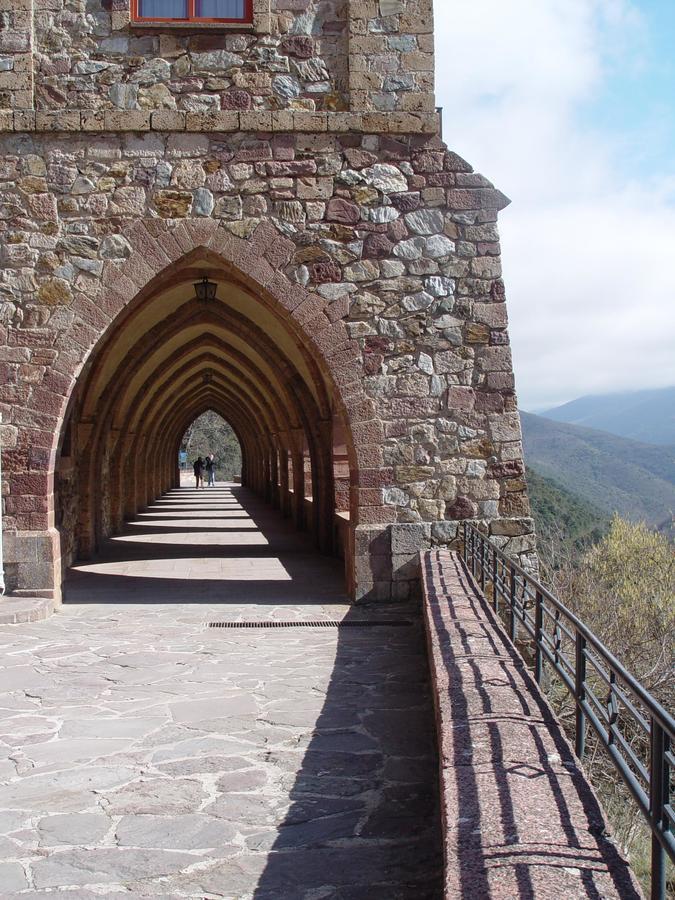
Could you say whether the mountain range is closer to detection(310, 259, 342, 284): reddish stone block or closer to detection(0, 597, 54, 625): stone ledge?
detection(310, 259, 342, 284): reddish stone block

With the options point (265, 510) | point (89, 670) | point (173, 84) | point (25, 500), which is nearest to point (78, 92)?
point (173, 84)

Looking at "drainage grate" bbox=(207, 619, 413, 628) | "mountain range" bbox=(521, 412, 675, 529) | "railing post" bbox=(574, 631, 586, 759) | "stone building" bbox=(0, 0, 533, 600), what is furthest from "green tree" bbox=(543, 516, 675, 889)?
"mountain range" bbox=(521, 412, 675, 529)

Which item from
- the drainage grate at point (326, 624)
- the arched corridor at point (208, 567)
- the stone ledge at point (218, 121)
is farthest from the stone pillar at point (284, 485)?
the stone ledge at point (218, 121)

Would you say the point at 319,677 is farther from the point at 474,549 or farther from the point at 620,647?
the point at 620,647

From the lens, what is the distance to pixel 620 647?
40.7 feet

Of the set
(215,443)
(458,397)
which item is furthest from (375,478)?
(215,443)

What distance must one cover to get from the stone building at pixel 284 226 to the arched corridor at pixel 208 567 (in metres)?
1.15

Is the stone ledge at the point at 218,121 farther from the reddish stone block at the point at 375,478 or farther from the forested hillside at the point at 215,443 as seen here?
the forested hillside at the point at 215,443

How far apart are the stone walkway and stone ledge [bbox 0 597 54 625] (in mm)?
159

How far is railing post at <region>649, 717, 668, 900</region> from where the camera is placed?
94.0 inches

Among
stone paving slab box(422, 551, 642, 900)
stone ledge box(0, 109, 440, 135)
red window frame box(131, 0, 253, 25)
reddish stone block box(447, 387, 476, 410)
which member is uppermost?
red window frame box(131, 0, 253, 25)

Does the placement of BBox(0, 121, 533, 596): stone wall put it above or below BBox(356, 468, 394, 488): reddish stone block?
above

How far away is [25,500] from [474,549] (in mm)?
3966

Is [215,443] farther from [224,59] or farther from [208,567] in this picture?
[224,59]
